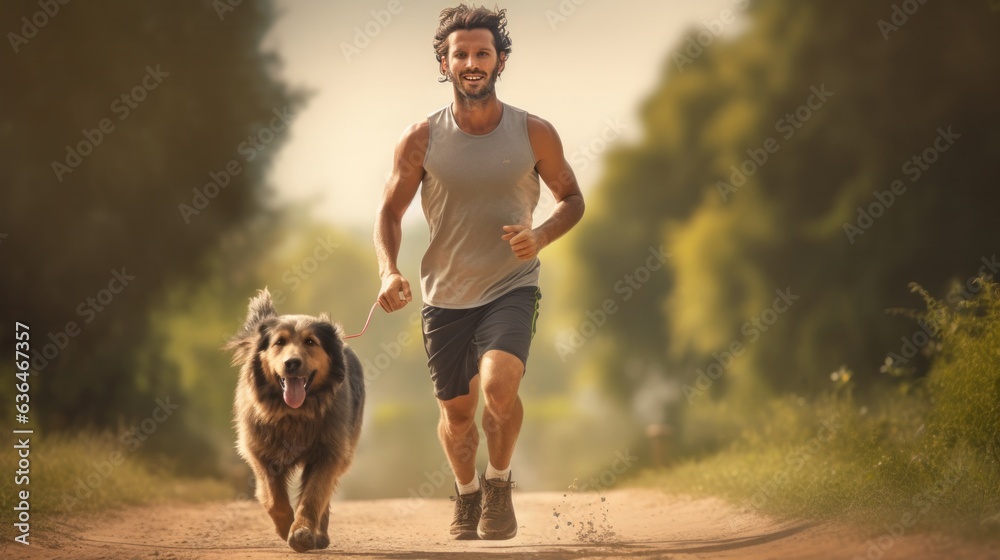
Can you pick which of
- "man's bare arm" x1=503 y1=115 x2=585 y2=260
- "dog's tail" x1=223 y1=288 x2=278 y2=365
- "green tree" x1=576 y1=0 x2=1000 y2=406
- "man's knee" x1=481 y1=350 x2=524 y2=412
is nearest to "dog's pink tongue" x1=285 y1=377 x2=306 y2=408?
"dog's tail" x1=223 y1=288 x2=278 y2=365

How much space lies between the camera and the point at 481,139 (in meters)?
5.36

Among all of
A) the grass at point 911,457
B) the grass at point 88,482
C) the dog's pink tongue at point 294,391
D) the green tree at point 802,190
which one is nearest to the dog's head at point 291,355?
the dog's pink tongue at point 294,391

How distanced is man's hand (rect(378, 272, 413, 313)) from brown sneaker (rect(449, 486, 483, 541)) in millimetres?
1508

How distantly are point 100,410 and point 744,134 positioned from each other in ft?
28.8

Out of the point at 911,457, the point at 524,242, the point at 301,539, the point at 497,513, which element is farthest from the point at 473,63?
the point at 911,457

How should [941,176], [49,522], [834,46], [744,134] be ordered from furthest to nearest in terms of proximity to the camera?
1. [744,134]
2. [834,46]
3. [941,176]
4. [49,522]

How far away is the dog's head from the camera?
5.45 metres

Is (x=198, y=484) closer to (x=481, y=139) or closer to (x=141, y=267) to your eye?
(x=141, y=267)

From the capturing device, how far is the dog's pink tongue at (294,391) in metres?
5.47

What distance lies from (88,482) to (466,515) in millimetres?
4184

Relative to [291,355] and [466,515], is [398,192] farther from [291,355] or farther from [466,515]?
[466,515]

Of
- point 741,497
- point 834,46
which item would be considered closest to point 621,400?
point 834,46

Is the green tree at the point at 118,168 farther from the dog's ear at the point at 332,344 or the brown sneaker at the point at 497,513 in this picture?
the brown sneaker at the point at 497,513

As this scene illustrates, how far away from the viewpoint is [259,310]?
6031 mm
